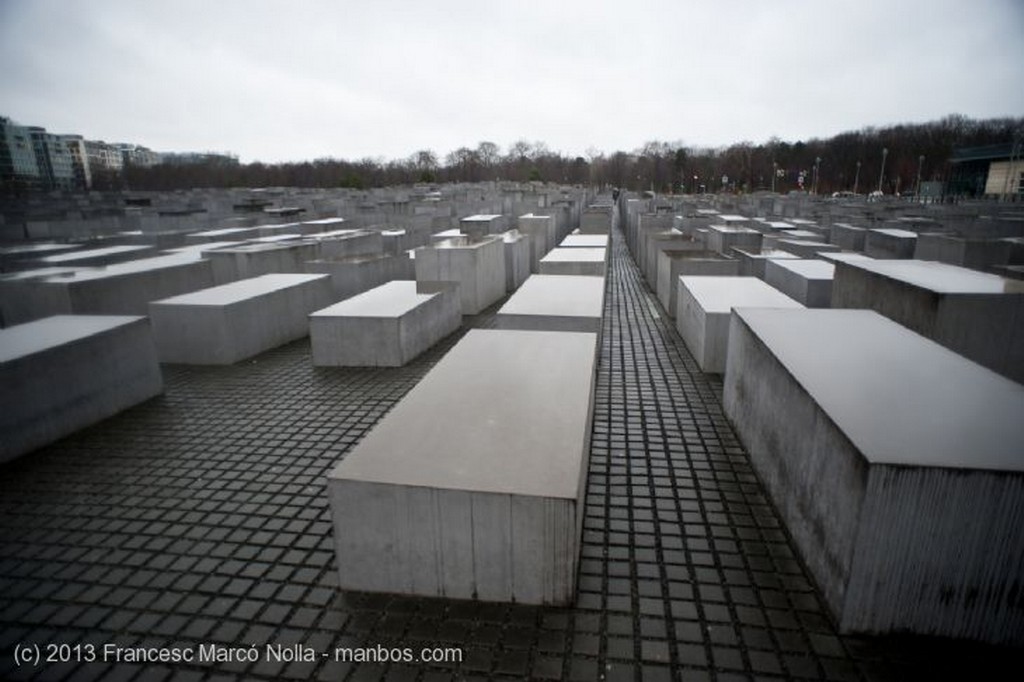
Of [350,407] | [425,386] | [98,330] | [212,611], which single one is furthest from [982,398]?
[98,330]

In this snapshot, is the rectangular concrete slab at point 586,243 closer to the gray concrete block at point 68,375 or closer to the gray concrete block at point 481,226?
the gray concrete block at point 481,226

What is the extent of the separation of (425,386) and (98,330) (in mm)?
4877

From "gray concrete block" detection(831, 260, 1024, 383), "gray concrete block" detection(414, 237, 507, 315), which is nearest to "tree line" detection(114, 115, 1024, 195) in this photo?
"gray concrete block" detection(414, 237, 507, 315)

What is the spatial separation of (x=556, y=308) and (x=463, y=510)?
5.07 meters

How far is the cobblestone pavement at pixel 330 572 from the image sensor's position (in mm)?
3316

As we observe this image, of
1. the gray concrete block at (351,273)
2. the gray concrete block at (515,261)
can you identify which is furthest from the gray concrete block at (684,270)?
the gray concrete block at (351,273)

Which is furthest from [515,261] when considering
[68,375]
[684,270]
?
[68,375]

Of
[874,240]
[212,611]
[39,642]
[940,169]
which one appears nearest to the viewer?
[39,642]

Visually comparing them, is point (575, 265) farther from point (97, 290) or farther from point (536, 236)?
point (97, 290)

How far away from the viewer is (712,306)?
334 inches

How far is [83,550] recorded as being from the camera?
14.7ft

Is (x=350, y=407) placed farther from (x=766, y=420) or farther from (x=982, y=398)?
(x=982, y=398)

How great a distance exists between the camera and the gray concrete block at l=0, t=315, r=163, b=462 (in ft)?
19.4

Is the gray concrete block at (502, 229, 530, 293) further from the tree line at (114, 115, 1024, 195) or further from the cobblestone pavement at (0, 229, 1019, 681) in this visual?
the tree line at (114, 115, 1024, 195)
